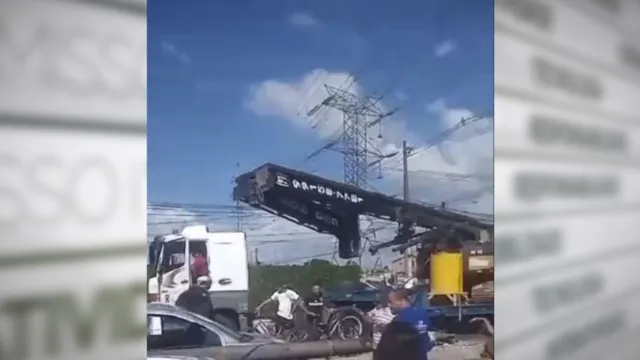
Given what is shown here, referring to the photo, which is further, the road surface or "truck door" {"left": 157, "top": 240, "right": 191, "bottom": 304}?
the road surface

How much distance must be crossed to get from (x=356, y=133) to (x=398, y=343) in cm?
45

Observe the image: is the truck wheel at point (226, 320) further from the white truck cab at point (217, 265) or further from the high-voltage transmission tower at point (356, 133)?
the high-voltage transmission tower at point (356, 133)

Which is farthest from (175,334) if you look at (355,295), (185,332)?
(355,295)

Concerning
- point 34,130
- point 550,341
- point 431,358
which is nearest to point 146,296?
point 34,130

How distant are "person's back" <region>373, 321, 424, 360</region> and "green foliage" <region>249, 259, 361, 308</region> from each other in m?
0.14

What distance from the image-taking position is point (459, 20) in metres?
1.43

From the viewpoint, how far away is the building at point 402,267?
139 cm

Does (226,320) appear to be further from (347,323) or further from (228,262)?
(347,323)

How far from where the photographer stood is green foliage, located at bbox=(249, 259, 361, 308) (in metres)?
1.31
